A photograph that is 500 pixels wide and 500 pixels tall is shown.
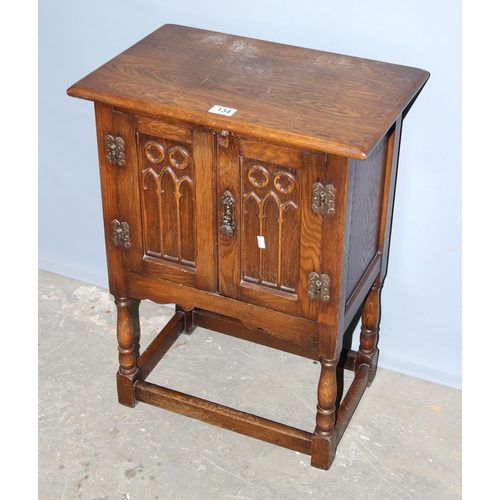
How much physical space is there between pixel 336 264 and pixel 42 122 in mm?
1632

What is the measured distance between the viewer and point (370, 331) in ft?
10.6

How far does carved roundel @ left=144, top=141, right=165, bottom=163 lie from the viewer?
8.60ft

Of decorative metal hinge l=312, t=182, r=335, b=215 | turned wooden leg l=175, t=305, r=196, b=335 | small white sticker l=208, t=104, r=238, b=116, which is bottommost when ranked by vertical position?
turned wooden leg l=175, t=305, r=196, b=335

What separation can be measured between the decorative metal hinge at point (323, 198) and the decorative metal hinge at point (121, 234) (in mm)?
695

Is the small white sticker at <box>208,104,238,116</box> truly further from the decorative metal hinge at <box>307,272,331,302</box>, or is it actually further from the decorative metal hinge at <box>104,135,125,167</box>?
the decorative metal hinge at <box>307,272,331,302</box>

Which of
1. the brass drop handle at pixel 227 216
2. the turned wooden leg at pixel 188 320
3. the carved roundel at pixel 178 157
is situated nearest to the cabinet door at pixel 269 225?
the brass drop handle at pixel 227 216

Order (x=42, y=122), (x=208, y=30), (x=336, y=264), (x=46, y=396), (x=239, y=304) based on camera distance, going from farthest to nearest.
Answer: (x=42, y=122) → (x=46, y=396) → (x=208, y=30) → (x=239, y=304) → (x=336, y=264)

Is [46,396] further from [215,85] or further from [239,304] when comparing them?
[215,85]

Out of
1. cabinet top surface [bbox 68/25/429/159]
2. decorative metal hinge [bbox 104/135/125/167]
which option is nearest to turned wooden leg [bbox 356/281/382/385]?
cabinet top surface [bbox 68/25/429/159]

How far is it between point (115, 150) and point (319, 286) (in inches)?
29.7

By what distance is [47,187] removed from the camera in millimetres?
3754

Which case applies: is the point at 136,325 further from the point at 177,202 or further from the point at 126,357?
the point at 177,202

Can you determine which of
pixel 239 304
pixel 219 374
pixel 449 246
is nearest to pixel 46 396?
pixel 219 374

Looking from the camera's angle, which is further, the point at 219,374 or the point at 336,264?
the point at 219,374
